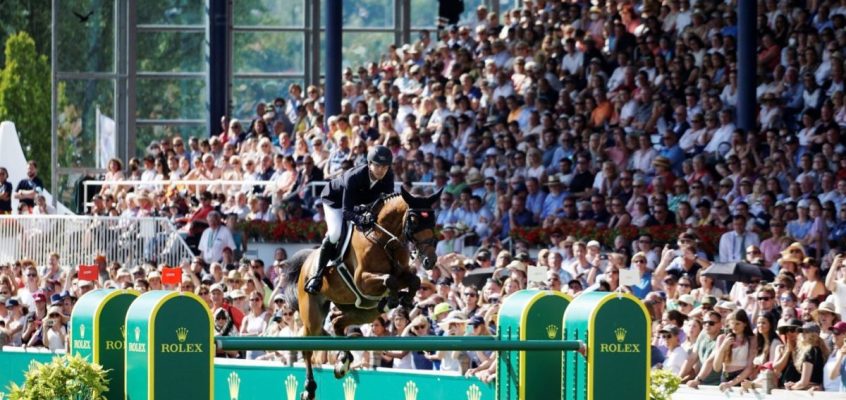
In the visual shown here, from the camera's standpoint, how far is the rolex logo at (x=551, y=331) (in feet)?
38.6

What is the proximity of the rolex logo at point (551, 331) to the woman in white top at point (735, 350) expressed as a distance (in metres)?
3.04

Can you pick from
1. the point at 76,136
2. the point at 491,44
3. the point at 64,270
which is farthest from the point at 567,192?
the point at 76,136

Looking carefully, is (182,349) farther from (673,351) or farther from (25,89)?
(25,89)

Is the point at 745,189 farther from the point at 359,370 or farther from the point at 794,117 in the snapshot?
the point at 359,370

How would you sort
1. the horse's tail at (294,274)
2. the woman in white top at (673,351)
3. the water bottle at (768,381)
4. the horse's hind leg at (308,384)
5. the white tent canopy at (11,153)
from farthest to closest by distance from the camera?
1. the white tent canopy at (11,153)
2. the horse's tail at (294,274)
3. the woman in white top at (673,351)
4. the horse's hind leg at (308,384)
5. the water bottle at (768,381)

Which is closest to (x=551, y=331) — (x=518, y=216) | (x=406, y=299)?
(x=406, y=299)

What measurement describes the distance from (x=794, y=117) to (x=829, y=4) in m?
1.93

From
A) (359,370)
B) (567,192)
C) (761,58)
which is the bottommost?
(359,370)

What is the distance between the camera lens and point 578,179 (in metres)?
21.1

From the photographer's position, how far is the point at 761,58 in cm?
2192

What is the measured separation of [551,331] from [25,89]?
49539mm

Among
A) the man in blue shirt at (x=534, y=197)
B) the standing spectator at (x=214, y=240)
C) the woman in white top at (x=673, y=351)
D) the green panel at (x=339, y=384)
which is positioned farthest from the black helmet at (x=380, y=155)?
the standing spectator at (x=214, y=240)

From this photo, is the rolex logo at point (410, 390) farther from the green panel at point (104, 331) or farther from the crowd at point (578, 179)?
the green panel at point (104, 331)

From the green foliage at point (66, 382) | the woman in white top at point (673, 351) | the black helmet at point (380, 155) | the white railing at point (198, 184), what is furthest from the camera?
the white railing at point (198, 184)
